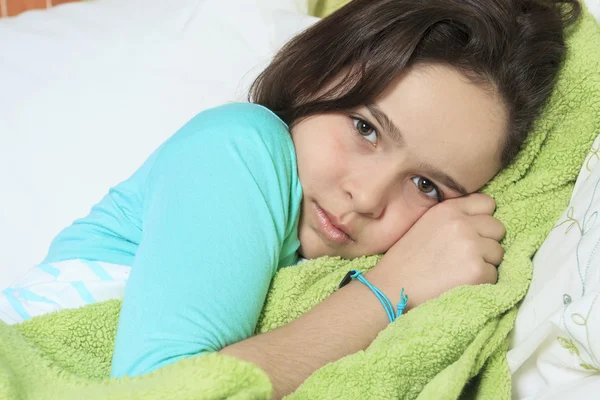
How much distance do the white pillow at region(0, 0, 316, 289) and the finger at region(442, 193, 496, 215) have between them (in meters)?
0.49

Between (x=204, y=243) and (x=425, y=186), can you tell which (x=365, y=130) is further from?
(x=204, y=243)

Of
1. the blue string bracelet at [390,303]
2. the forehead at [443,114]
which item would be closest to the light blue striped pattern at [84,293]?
the blue string bracelet at [390,303]

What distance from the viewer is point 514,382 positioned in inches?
34.6

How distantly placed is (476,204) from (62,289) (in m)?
0.60

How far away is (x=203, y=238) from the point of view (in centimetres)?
81

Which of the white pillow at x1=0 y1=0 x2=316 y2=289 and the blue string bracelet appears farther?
the white pillow at x1=0 y1=0 x2=316 y2=289

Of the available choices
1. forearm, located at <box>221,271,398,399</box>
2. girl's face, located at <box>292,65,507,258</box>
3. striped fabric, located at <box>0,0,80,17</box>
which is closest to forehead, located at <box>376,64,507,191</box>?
girl's face, located at <box>292,65,507,258</box>

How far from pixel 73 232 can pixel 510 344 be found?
617mm

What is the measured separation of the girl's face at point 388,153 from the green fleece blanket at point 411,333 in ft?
0.21

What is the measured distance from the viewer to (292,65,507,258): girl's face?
0.96 metres

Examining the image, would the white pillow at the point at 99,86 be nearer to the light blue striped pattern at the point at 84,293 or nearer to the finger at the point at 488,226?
the light blue striped pattern at the point at 84,293

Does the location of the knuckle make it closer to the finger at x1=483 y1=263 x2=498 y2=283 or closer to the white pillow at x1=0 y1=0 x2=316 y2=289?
the finger at x1=483 y1=263 x2=498 y2=283

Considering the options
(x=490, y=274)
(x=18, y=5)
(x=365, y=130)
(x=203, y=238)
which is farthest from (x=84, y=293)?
(x=18, y=5)

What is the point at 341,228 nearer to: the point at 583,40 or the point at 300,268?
the point at 300,268
